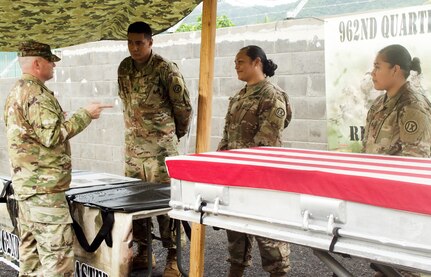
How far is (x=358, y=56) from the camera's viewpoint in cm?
496

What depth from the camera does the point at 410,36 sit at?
455cm

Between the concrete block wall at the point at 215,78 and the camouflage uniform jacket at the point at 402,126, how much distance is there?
188 cm

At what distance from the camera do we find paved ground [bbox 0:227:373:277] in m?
4.44

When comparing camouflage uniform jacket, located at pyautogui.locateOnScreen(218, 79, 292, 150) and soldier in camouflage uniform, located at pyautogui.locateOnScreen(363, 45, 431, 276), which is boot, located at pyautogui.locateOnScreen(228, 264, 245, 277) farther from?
soldier in camouflage uniform, located at pyautogui.locateOnScreen(363, 45, 431, 276)

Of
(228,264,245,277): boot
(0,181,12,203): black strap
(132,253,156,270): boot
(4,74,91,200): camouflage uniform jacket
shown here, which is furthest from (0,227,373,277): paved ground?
(4,74,91,200): camouflage uniform jacket

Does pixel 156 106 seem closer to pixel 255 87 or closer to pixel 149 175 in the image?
pixel 149 175

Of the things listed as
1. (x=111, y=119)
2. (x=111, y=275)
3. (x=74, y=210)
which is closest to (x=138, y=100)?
(x=74, y=210)

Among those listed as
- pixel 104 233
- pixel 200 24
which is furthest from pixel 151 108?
pixel 200 24

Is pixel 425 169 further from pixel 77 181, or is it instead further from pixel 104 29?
pixel 104 29

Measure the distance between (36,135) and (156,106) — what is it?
1180mm

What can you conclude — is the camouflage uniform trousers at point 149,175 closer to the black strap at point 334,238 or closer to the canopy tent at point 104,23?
the canopy tent at point 104,23

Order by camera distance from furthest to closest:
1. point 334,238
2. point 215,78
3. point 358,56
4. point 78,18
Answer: point 215,78
point 358,56
point 78,18
point 334,238

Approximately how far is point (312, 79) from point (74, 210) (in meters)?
2.80

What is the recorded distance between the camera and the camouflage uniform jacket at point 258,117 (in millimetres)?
3766
